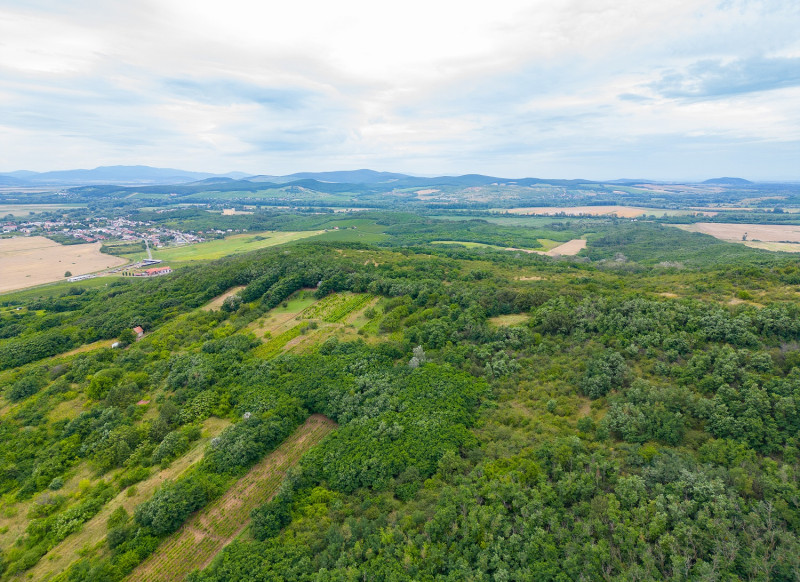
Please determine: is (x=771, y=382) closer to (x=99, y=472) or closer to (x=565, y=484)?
(x=565, y=484)

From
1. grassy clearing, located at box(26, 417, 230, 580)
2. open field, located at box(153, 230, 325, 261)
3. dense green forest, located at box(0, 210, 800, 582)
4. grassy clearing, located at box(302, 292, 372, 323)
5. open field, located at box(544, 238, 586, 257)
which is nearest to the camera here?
dense green forest, located at box(0, 210, 800, 582)

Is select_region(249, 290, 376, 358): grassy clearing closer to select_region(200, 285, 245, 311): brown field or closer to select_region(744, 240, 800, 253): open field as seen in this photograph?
select_region(200, 285, 245, 311): brown field

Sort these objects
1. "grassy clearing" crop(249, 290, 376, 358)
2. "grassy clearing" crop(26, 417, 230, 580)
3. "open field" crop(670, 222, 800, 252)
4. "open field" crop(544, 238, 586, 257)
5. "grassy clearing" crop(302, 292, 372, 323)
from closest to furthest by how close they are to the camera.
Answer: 1. "grassy clearing" crop(26, 417, 230, 580)
2. "grassy clearing" crop(249, 290, 376, 358)
3. "grassy clearing" crop(302, 292, 372, 323)
4. "open field" crop(670, 222, 800, 252)
5. "open field" crop(544, 238, 586, 257)

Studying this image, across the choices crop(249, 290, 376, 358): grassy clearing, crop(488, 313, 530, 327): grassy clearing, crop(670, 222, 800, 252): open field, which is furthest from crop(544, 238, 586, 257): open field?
crop(249, 290, 376, 358): grassy clearing

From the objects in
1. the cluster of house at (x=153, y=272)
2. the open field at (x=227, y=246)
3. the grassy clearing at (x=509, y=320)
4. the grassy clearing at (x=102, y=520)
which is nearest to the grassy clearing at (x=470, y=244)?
the open field at (x=227, y=246)

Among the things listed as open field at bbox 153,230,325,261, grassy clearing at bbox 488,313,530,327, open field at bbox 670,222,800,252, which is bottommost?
open field at bbox 153,230,325,261

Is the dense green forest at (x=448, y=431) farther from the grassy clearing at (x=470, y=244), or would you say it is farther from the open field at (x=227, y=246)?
the open field at (x=227, y=246)

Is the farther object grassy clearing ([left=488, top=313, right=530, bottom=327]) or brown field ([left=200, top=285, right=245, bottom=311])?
brown field ([left=200, top=285, right=245, bottom=311])

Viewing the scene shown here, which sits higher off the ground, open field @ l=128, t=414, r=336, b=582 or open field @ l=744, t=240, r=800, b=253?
open field @ l=744, t=240, r=800, b=253
